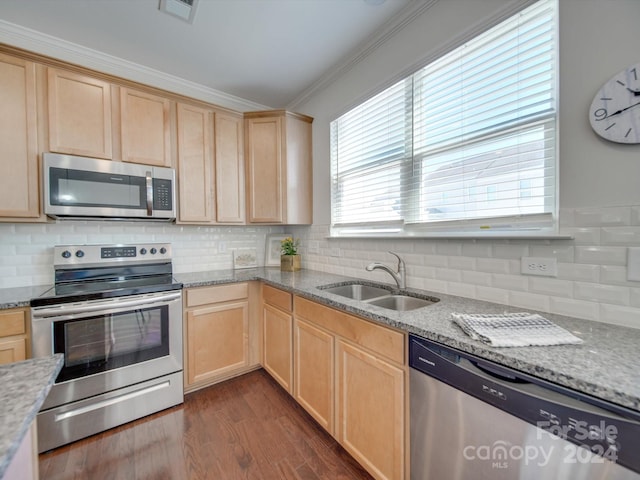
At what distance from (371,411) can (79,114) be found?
8.96 ft

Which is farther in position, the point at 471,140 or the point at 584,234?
the point at 471,140

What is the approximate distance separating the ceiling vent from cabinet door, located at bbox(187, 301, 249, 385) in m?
2.13

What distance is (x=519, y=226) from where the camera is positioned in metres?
1.31

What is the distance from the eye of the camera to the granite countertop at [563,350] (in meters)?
0.67

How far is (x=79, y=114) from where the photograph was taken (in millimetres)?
1879

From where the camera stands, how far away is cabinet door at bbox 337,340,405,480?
1.19 m

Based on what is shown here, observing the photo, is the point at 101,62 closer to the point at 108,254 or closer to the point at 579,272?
the point at 108,254

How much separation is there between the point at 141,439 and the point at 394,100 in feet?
9.41

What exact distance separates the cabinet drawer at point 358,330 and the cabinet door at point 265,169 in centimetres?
115

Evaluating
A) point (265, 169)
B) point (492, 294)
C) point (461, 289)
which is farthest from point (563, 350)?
point (265, 169)

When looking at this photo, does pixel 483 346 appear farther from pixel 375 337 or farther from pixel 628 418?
pixel 375 337

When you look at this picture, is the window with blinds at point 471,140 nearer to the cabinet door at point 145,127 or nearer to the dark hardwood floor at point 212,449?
the dark hardwood floor at point 212,449

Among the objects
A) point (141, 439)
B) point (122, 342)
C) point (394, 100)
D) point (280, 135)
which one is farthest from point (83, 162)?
point (394, 100)

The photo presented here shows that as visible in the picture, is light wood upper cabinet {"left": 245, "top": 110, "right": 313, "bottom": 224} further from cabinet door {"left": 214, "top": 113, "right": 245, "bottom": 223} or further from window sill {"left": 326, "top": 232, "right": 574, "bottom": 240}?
window sill {"left": 326, "top": 232, "right": 574, "bottom": 240}
